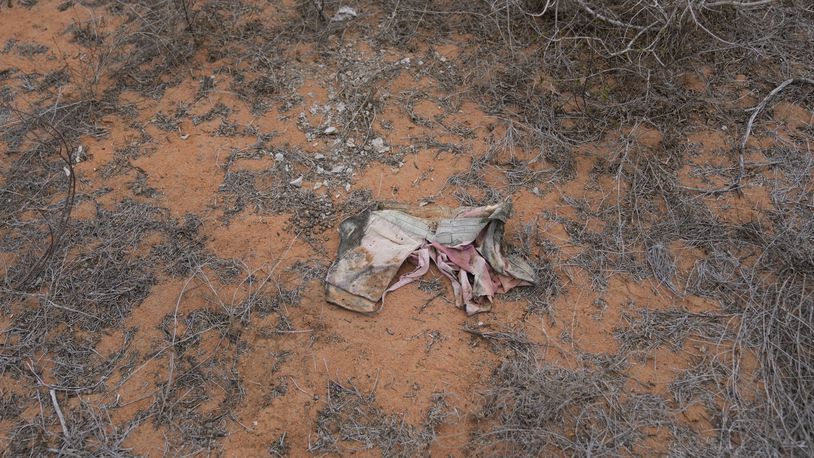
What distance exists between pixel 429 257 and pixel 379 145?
3.01 feet

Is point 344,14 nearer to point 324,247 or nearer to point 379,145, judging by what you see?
point 379,145

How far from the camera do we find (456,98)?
3.67m

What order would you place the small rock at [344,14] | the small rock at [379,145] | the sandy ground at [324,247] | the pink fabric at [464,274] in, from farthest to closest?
the small rock at [344,14], the small rock at [379,145], the pink fabric at [464,274], the sandy ground at [324,247]

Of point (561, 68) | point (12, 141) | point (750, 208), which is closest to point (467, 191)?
point (561, 68)

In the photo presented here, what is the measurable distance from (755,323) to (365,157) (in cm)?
212

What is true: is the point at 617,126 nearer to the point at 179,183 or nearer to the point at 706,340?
the point at 706,340

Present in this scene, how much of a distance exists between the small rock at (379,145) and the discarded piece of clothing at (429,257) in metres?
0.57

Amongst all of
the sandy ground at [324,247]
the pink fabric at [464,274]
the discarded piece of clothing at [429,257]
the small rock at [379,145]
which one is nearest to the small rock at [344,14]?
the sandy ground at [324,247]

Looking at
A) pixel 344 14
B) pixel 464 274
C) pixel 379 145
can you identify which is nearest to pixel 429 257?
pixel 464 274

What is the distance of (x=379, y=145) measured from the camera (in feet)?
11.3

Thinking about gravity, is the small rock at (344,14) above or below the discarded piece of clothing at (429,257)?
above

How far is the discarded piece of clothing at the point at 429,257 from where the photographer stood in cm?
271

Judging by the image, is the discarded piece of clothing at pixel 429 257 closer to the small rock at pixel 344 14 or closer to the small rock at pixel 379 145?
the small rock at pixel 379 145

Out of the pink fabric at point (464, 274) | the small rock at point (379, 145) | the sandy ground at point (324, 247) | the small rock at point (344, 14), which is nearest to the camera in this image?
the sandy ground at point (324, 247)
